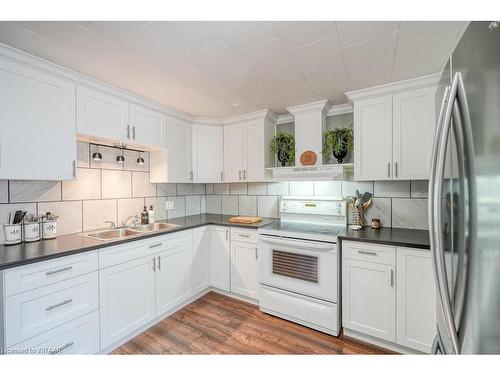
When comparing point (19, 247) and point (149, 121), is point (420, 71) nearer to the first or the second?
point (149, 121)

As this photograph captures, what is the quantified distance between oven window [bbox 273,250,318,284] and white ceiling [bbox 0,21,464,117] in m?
1.63

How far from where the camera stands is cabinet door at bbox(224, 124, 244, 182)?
9.89 ft

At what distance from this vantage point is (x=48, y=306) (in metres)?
1.47

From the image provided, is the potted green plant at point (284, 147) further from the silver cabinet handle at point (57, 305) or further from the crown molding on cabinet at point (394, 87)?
the silver cabinet handle at point (57, 305)

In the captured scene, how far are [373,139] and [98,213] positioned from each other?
2.86 m

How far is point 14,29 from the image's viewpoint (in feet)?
4.30

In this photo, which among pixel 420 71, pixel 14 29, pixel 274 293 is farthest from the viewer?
pixel 274 293

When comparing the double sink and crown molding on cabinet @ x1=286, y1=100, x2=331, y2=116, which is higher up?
→ crown molding on cabinet @ x1=286, y1=100, x2=331, y2=116

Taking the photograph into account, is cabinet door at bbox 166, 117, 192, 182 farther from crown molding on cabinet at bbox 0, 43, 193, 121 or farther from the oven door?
the oven door

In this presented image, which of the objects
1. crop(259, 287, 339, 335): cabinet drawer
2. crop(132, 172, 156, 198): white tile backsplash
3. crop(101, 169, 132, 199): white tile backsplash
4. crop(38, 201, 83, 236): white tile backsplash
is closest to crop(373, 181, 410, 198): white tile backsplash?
crop(259, 287, 339, 335): cabinet drawer

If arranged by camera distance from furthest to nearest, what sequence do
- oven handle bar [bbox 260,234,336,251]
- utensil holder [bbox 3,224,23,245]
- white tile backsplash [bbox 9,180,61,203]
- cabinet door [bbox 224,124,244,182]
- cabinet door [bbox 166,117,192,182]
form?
cabinet door [bbox 224,124,244,182] → cabinet door [bbox 166,117,192,182] → oven handle bar [bbox 260,234,336,251] → white tile backsplash [bbox 9,180,61,203] → utensil holder [bbox 3,224,23,245]

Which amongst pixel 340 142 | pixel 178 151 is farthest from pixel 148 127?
pixel 340 142
